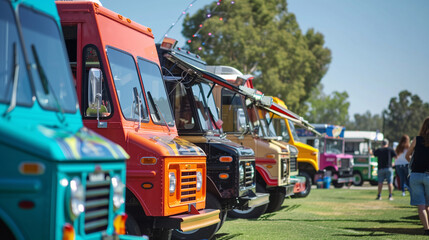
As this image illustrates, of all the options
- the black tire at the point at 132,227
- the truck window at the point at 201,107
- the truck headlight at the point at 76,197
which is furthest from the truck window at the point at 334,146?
the truck headlight at the point at 76,197

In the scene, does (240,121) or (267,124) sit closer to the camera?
(240,121)

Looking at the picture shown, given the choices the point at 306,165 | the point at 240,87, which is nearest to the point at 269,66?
the point at 306,165

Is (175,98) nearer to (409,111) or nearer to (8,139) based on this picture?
(8,139)

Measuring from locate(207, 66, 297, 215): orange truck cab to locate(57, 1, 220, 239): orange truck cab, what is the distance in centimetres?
494

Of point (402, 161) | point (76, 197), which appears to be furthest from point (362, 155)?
point (76, 197)

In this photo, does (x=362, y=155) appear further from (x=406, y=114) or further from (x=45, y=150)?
(x=406, y=114)

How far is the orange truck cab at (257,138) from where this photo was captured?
46.3 ft

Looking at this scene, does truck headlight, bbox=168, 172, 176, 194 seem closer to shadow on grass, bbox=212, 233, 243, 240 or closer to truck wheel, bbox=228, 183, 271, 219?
shadow on grass, bbox=212, 233, 243, 240

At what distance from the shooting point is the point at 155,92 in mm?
9000

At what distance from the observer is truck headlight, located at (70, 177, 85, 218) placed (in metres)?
4.72

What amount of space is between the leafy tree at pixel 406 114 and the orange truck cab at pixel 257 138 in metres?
93.6

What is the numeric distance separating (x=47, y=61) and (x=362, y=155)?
31.6 metres

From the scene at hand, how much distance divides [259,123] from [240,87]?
371cm

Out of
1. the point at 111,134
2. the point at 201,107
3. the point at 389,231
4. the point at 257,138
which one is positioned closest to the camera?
the point at 111,134
